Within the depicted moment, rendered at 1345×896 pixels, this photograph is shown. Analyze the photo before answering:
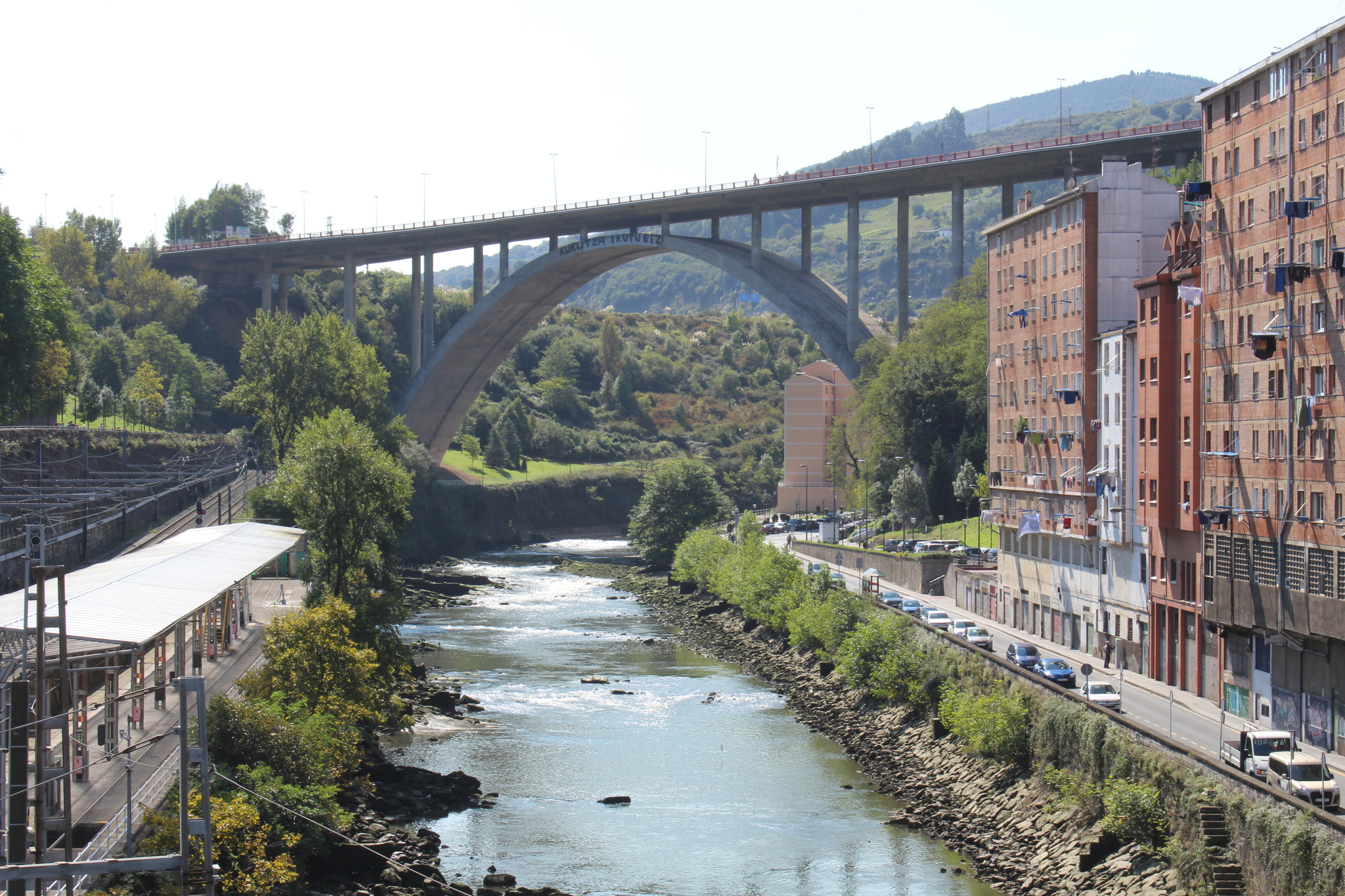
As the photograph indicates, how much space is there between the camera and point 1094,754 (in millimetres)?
24719

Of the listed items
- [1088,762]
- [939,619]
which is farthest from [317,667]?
[939,619]

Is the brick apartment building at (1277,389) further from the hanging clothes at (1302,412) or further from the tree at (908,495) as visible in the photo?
the tree at (908,495)

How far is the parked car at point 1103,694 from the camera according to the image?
2720 cm

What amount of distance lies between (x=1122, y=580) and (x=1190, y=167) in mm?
23672

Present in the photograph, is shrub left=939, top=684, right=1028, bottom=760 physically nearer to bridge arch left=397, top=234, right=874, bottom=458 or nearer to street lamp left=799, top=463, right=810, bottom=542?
bridge arch left=397, top=234, right=874, bottom=458

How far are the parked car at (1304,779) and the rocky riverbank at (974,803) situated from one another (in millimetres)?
2258

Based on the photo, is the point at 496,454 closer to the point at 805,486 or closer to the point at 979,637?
the point at 805,486

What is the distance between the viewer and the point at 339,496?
38.2 meters

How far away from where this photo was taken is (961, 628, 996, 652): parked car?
1393 inches

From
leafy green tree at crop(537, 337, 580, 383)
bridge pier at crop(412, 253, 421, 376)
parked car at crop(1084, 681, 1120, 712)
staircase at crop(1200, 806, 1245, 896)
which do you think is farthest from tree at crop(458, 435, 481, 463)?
staircase at crop(1200, 806, 1245, 896)

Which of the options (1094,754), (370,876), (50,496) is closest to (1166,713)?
(1094,754)

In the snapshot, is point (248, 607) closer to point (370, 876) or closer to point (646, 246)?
point (370, 876)

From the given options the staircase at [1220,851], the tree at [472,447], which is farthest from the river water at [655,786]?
the tree at [472,447]

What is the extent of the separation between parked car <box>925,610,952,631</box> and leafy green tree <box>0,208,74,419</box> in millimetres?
33132
